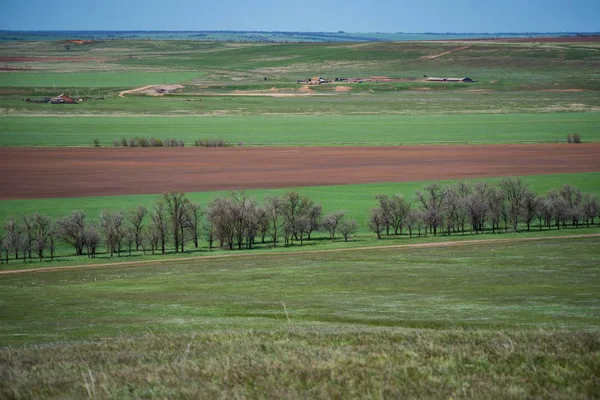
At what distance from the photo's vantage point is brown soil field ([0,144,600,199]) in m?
70.7

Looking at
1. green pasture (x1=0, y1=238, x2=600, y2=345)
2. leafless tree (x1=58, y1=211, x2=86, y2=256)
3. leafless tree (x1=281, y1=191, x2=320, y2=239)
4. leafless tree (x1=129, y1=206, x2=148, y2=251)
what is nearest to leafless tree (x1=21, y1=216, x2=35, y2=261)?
leafless tree (x1=58, y1=211, x2=86, y2=256)

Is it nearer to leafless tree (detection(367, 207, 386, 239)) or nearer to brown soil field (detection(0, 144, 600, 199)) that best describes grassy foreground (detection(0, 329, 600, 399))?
leafless tree (detection(367, 207, 386, 239))

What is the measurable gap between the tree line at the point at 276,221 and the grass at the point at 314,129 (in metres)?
39.1

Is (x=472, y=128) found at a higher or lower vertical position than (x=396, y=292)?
higher

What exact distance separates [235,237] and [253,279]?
638 inches

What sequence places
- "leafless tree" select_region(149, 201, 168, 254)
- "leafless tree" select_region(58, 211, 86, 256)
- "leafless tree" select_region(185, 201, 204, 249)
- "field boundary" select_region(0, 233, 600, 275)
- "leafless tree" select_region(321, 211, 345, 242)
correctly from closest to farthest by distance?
"field boundary" select_region(0, 233, 600, 275) → "leafless tree" select_region(58, 211, 86, 256) → "leafless tree" select_region(149, 201, 168, 254) → "leafless tree" select_region(185, 201, 204, 249) → "leafless tree" select_region(321, 211, 345, 242)

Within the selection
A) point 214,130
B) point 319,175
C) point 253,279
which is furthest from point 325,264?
point 214,130

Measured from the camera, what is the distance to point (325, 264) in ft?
153

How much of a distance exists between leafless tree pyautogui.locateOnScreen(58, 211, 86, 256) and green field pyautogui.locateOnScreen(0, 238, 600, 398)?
7466 mm

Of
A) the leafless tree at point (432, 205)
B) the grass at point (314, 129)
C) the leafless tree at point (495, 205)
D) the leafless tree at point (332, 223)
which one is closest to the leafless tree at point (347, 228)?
the leafless tree at point (332, 223)

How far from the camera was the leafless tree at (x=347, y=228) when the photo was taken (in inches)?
2246

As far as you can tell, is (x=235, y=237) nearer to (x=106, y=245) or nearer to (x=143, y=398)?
(x=106, y=245)

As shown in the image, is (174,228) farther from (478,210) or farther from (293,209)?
(478,210)

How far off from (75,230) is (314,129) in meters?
69.1
